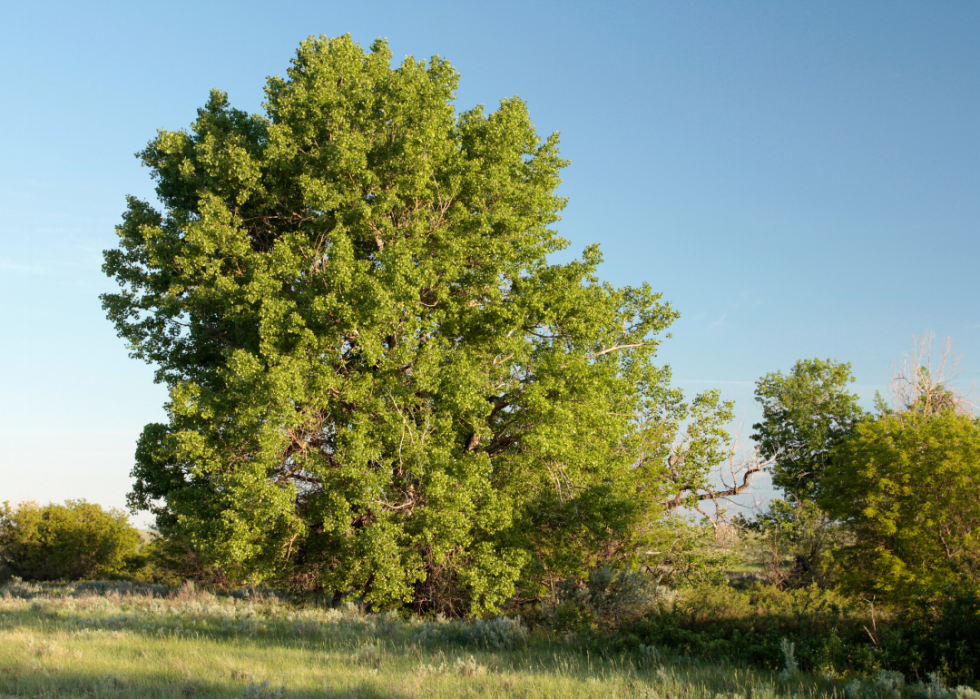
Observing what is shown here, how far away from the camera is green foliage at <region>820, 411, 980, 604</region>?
67.5 feet

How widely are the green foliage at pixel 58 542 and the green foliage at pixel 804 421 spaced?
114ft

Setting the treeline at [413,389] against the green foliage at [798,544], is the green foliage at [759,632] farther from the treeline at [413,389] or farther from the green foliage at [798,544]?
the green foliage at [798,544]

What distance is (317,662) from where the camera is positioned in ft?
33.1

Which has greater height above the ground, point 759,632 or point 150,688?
point 150,688

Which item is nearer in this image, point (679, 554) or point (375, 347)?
point (375, 347)

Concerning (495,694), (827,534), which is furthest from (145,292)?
(827,534)

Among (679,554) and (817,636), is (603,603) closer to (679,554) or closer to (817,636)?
(817,636)

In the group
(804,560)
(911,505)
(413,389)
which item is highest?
(413,389)

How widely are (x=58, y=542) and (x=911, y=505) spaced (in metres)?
38.0

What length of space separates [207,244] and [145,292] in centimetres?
434

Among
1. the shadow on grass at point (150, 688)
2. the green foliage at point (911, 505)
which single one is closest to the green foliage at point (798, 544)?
the green foliage at point (911, 505)

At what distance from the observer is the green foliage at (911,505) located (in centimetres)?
2058

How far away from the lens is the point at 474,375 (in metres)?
17.8

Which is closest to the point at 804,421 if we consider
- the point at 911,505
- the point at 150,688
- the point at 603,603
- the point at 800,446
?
the point at 800,446
